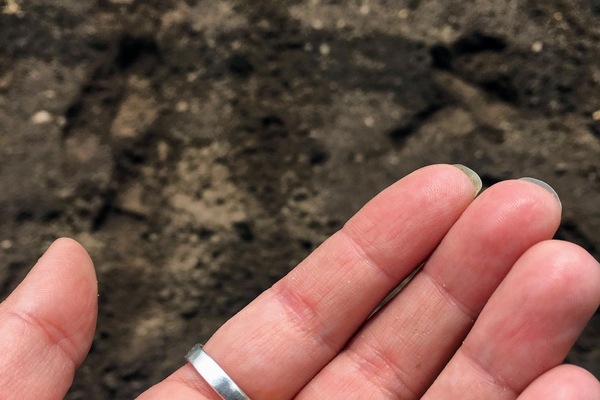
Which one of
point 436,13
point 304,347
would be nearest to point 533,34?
point 436,13

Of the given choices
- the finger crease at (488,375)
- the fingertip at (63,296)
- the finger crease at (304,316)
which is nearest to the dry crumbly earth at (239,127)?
the finger crease at (304,316)

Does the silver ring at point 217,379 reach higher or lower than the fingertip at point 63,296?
lower

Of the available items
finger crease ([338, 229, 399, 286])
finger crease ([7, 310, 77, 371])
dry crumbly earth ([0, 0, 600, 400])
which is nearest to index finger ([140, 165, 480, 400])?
finger crease ([338, 229, 399, 286])

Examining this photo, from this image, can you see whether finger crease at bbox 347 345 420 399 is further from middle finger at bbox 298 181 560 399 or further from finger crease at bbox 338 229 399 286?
finger crease at bbox 338 229 399 286

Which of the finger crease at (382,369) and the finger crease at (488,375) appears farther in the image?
the finger crease at (382,369)

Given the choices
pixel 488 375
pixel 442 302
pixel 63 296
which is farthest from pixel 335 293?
pixel 63 296

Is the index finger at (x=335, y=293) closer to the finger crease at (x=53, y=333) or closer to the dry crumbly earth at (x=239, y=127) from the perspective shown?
the finger crease at (x=53, y=333)
